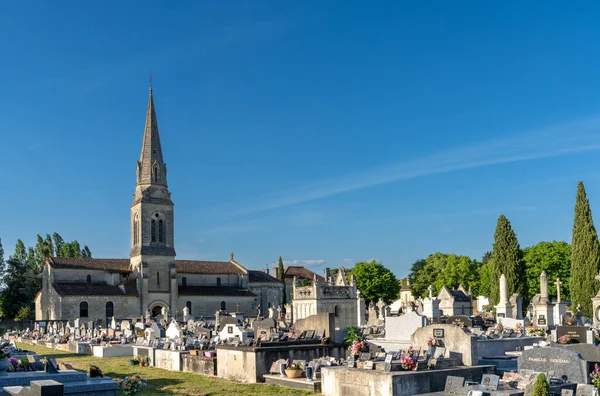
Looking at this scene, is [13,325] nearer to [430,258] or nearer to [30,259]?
[30,259]

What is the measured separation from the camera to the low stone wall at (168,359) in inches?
837

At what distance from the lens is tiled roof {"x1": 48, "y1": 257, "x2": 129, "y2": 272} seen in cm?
6125

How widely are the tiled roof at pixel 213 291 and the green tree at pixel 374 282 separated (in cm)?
1244

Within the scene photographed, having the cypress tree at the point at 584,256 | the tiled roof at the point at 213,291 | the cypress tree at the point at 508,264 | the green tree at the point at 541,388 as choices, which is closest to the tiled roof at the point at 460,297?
the cypress tree at the point at 508,264

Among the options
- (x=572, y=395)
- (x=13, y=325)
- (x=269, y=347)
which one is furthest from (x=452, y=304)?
(x=13, y=325)

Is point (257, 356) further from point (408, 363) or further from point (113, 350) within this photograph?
point (113, 350)

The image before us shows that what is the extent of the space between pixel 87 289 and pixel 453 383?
5148cm

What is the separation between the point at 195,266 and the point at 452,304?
3367 cm

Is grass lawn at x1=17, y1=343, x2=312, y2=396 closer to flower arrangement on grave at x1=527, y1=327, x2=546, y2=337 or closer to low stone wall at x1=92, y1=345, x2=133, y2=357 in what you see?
low stone wall at x1=92, y1=345, x2=133, y2=357

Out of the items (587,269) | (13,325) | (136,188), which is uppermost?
(136,188)

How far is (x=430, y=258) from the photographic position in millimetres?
88000

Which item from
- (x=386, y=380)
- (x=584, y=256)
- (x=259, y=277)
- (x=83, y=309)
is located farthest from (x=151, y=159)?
(x=386, y=380)

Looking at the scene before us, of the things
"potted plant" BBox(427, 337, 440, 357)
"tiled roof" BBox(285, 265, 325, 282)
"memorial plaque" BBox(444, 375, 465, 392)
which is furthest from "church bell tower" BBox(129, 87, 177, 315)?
"memorial plaque" BBox(444, 375, 465, 392)

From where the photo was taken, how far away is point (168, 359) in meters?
21.9
